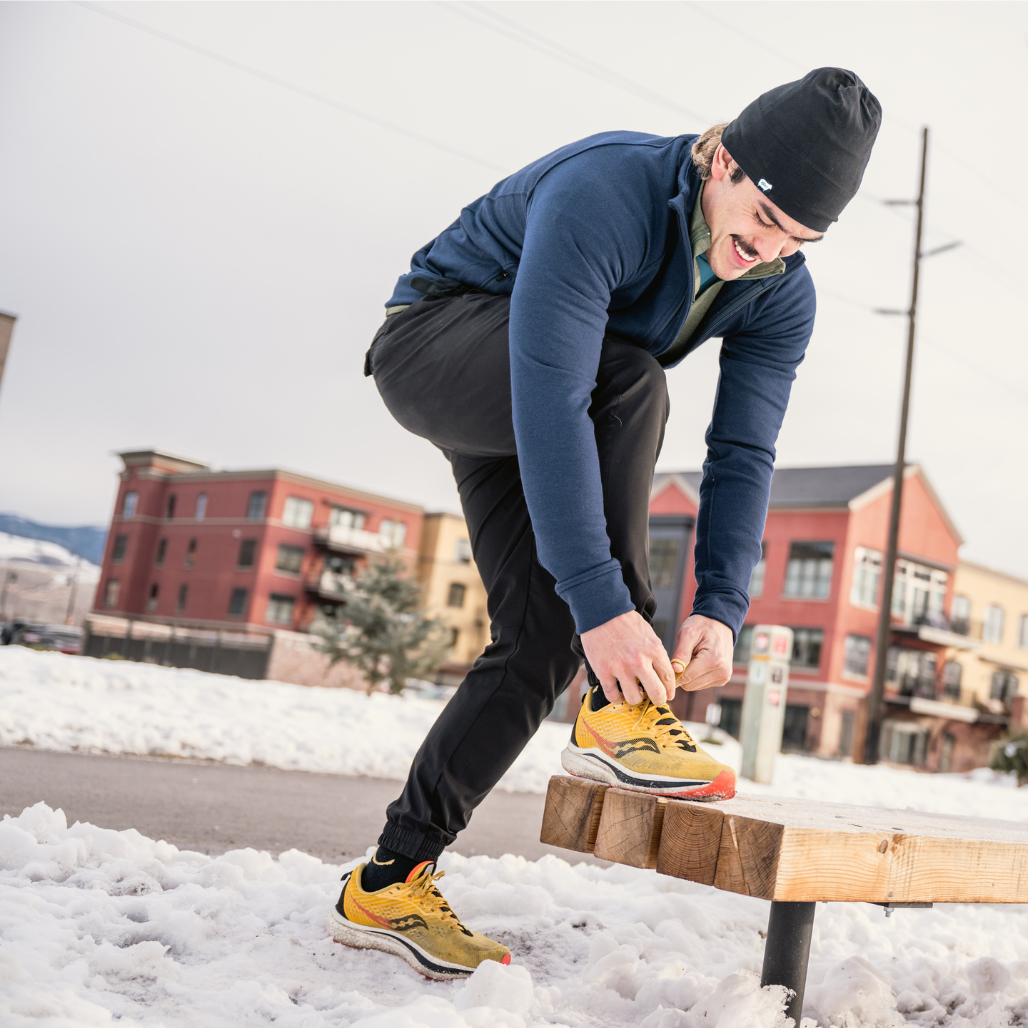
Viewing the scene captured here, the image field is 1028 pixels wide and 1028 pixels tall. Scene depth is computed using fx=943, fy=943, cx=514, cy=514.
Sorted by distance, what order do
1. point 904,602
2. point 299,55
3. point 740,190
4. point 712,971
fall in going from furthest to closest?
1. point 904,602
2. point 299,55
3. point 712,971
4. point 740,190

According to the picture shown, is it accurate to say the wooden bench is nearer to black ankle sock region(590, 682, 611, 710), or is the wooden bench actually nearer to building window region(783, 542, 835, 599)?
black ankle sock region(590, 682, 611, 710)

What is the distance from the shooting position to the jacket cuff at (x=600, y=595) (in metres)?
1.52

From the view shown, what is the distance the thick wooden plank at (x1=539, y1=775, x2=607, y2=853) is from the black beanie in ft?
3.47

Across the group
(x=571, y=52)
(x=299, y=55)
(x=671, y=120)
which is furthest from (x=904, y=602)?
(x=299, y=55)

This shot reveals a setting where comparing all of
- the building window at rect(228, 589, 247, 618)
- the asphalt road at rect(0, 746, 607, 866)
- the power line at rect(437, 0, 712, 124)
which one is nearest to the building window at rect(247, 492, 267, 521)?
the building window at rect(228, 589, 247, 618)

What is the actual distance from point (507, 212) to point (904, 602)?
111ft

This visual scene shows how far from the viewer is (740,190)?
168 cm

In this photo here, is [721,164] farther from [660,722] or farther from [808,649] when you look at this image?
[808,649]

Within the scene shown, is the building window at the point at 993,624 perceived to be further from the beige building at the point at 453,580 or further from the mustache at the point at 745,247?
the mustache at the point at 745,247

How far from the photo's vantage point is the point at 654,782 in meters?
1.54

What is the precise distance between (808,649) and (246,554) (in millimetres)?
25031

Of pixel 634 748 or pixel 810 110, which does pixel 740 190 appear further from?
pixel 634 748

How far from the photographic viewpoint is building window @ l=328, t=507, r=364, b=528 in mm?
43844

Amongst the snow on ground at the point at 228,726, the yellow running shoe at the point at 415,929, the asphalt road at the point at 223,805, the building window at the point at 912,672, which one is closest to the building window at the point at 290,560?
the building window at the point at 912,672
